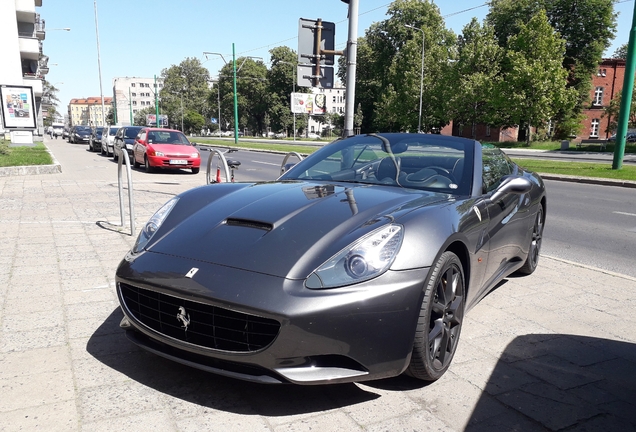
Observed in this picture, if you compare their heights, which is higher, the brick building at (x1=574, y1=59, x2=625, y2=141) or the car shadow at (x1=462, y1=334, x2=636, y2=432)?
the brick building at (x1=574, y1=59, x2=625, y2=141)

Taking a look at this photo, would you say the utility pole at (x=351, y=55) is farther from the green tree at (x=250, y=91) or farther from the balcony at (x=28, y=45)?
the green tree at (x=250, y=91)

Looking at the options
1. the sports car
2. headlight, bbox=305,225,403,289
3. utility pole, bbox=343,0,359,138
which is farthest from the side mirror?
utility pole, bbox=343,0,359,138

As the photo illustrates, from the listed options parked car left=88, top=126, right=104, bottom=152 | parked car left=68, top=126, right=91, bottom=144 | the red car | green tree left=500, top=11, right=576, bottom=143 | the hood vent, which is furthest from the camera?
parked car left=68, top=126, right=91, bottom=144

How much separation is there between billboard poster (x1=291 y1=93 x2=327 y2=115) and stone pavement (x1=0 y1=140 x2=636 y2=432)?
6112cm

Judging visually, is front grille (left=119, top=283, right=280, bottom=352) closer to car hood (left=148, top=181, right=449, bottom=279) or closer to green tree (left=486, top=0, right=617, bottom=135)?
car hood (left=148, top=181, right=449, bottom=279)

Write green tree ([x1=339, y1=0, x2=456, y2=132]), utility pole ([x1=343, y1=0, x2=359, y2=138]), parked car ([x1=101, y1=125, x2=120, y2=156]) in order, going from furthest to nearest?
green tree ([x1=339, y1=0, x2=456, y2=132])
parked car ([x1=101, y1=125, x2=120, y2=156])
utility pole ([x1=343, y1=0, x2=359, y2=138])

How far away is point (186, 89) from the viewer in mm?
109500

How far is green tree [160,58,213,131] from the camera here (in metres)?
101

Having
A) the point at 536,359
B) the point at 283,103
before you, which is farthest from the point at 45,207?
the point at 283,103

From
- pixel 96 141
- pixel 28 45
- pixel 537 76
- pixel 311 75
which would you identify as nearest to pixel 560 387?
pixel 311 75

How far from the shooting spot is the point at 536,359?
3.12 metres

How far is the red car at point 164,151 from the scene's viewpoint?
15.5m

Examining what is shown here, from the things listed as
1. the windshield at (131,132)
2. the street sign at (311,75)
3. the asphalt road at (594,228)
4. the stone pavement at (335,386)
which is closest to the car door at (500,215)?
the stone pavement at (335,386)

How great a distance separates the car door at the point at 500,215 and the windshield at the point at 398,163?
0.72ft
